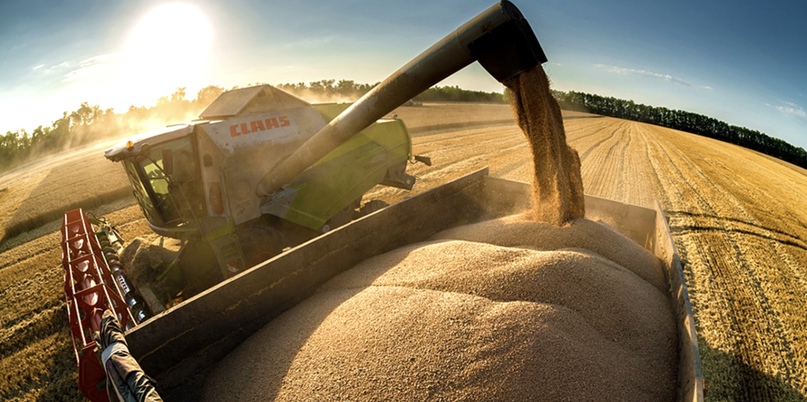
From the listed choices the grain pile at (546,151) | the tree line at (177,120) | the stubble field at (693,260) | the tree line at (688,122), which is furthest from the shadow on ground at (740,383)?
the tree line at (688,122)

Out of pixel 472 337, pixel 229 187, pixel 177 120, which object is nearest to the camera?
pixel 472 337

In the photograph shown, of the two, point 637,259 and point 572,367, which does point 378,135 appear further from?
point 572,367

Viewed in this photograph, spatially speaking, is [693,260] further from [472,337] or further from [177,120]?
[177,120]

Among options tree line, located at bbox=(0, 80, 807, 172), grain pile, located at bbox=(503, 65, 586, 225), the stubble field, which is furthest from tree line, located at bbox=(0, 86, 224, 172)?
grain pile, located at bbox=(503, 65, 586, 225)

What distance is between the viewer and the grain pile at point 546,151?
119 inches

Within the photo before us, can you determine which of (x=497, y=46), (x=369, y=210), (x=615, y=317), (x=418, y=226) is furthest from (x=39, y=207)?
(x=615, y=317)

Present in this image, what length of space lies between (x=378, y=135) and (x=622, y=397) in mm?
4391

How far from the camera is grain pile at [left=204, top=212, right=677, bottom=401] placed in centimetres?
183

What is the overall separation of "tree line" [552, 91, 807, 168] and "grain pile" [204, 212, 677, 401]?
1193 inches

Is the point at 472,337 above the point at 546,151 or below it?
below

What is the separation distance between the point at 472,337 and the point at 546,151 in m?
2.05

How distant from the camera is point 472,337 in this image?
200cm

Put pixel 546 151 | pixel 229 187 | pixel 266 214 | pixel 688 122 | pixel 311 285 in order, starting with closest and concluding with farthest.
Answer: pixel 311 285
pixel 546 151
pixel 229 187
pixel 266 214
pixel 688 122

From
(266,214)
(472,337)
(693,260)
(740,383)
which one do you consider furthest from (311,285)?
(693,260)
